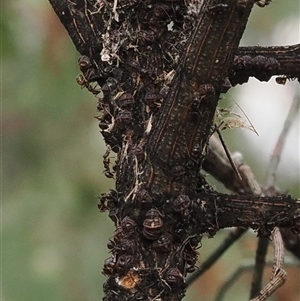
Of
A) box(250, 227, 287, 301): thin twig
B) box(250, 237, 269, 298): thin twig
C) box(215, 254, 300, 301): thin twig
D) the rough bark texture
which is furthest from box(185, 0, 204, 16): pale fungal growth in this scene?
box(215, 254, 300, 301): thin twig

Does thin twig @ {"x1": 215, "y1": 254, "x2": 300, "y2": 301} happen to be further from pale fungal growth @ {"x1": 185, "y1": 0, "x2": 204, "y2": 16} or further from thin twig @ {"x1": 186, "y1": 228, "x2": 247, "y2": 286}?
pale fungal growth @ {"x1": 185, "y1": 0, "x2": 204, "y2": 16}

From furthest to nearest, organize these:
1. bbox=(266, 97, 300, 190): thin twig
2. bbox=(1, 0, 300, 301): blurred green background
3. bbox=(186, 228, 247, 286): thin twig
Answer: bbox=(1, 0, 300, 301): blurred green background → bbox=(266, 97, 300, 190): thin twig → bbox=(186, 228, 247, 286): thin twig

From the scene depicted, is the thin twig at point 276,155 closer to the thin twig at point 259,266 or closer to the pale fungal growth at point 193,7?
the thin twig at point 259,266

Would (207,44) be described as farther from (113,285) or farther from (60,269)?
(60,269)

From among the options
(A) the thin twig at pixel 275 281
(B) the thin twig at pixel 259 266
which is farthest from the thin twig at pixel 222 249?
(A) the thin twig at pixel 275 281

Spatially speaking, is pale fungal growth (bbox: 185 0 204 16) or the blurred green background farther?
the blurred green background

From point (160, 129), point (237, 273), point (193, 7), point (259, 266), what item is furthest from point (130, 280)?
point (237, 273)
